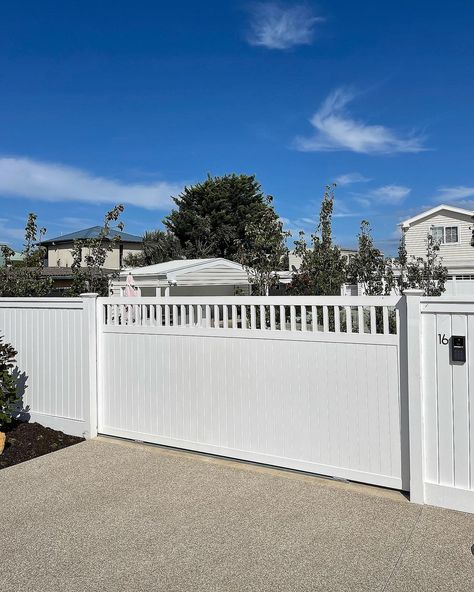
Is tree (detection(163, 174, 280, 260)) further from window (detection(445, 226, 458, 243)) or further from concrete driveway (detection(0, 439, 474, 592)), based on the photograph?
concrete driveway (detection(0, 439, 474, 592))

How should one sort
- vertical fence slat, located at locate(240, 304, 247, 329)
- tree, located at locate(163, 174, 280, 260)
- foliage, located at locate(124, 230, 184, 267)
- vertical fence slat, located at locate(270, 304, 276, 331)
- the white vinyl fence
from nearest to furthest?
the white vinyl fence < vertical fence slat, located at locate(270, 304, 276, 331) < vertical fence slat, located at locate(240, 304, 247, 329) < foliage, located at locate(124, 230, 184, 267) < tree, located at locate(163, 174, 280, 260)

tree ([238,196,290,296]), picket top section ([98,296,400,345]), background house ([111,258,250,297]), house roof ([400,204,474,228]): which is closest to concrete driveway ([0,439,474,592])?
picket top section ([98,296,400,345])

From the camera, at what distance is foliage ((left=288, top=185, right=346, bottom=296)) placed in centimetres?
1054

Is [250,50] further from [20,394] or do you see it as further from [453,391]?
[453,391]

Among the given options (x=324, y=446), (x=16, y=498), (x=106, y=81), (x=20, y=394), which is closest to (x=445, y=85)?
(x=106, y=81)

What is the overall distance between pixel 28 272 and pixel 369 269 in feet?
25.2

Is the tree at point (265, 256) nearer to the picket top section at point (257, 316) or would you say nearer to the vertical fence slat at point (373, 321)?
the picket top section at point (257, 316)

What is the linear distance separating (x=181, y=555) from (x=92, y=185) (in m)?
20.2

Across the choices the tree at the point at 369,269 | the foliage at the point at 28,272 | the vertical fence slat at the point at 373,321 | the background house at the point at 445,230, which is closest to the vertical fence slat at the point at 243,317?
the vertical fence slat at the point at 373,321

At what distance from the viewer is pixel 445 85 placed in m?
11.2

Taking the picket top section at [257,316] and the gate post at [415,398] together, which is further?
the picket top section at [257,316]

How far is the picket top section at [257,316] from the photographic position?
3908 millimetres

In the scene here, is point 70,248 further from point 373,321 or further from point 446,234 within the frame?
point 373,321

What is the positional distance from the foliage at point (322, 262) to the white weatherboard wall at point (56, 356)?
6.20 m
